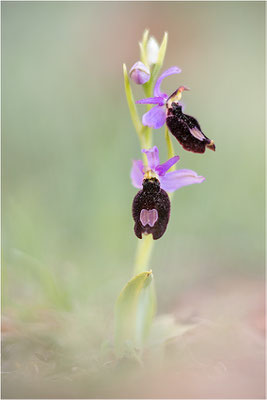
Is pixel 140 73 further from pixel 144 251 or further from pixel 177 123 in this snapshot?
pixel 144 251

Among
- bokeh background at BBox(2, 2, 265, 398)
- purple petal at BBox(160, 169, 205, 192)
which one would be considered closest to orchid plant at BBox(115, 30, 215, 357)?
purple petal at BBox(160, 169, 205, 192)

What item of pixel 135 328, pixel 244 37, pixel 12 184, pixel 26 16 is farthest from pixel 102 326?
pixel 244 37

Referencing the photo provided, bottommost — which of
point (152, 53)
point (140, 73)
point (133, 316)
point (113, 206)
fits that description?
point (133, 316)

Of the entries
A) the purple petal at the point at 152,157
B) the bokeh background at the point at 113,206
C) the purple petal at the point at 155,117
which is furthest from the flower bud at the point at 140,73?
the bokeh background at the point at 113,206

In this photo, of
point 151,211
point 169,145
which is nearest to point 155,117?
point 169,145

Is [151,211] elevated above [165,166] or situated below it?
below

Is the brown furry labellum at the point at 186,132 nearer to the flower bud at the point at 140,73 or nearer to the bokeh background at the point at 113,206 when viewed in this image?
the flower bud at the point at 140,73
